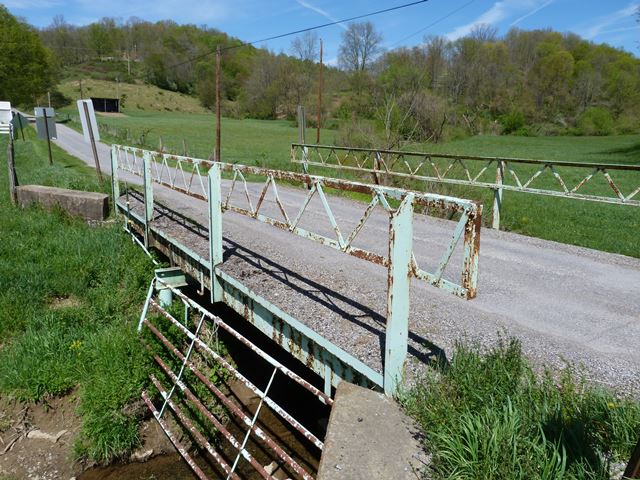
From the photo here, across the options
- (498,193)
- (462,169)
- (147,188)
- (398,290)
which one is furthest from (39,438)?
(462,169)

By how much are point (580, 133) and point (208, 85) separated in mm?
67668

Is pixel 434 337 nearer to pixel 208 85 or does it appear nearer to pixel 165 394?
pixel 165 394

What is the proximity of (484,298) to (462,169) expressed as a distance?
31.9 feet

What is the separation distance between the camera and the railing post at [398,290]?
3.02 m

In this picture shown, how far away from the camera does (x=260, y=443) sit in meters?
5.80

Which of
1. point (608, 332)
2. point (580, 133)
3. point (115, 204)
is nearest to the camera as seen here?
point (608, 332)

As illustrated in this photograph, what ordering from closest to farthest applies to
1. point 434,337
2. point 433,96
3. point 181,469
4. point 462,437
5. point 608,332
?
point 462,437 → point 434,337 → point 608,332 → point 181,469 → point 433,96

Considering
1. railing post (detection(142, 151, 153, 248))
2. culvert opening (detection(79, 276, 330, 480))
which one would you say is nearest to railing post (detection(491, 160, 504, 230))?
culvert opening (detection(79, 276, 330, 480))

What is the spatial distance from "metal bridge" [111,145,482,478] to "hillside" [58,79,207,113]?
88665 mm

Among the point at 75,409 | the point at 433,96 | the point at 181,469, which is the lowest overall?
the point at 181,469

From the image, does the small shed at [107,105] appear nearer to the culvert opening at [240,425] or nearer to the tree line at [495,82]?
the tree line at [495,82]

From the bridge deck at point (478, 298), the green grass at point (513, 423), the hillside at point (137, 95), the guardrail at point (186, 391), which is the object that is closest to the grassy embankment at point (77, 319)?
the guardrail at point (186, 391)

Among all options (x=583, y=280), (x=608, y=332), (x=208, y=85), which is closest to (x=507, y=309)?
(x=608, y=332)

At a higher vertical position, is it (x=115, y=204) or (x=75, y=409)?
(x=115, y=204)
